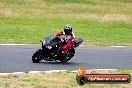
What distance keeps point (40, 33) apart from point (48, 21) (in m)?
7.73

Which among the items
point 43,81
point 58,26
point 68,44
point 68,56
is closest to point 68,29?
point 68,44

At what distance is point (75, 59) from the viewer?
1711 cm

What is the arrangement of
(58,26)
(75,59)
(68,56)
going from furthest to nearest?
1. (58,26)
2. (75,59)
3. (68,56)

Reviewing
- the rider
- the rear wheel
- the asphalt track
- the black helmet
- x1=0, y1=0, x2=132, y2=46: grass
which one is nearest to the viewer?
the asphalt track

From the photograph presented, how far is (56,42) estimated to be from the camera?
15.4 metres

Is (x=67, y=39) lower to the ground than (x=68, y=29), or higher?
Answer: lower

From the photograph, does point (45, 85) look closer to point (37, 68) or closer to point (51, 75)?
point (51, 75)

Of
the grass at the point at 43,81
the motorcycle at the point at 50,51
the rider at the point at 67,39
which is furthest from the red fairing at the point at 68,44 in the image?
the grass at the point at 43,81

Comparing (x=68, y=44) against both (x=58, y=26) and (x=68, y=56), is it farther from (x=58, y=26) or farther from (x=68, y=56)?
(x=58, y=26)

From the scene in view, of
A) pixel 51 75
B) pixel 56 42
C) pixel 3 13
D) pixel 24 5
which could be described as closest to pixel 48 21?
pixel 3 13

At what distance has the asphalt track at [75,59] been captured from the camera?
570 inches

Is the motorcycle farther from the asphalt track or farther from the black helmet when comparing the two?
the black helmet

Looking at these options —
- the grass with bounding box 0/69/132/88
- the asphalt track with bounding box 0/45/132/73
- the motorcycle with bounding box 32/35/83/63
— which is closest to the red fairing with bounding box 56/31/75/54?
the motorcycle with bounding box 32/35/83/63

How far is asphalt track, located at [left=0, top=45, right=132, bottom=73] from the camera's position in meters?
14.5
